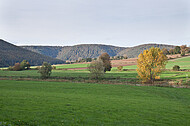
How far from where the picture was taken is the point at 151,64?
54.5m

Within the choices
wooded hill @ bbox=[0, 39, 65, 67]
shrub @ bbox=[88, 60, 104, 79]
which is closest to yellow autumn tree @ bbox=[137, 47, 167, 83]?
shrub @ bbox=[88, 60, 104, 79]

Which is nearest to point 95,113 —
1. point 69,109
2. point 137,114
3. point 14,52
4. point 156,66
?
point 69,109

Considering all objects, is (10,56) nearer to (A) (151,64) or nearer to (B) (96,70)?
(B) (96,70)

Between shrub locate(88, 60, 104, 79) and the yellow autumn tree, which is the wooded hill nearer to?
shrub locate(88, 60, 104, 79)

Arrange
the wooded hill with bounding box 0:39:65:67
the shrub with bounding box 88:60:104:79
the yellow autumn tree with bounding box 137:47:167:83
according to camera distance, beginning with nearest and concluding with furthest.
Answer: the yellow autumn tree with bounding box 137:47:167:83 < the shrub with bounding box 88:60:104:79 < the wooded hill with bounding box 0:39:65:67

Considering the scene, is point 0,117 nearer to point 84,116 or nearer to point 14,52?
point 84,116

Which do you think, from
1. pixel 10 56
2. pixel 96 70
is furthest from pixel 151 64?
pixel 10 56

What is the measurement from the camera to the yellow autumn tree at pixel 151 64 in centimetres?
5369

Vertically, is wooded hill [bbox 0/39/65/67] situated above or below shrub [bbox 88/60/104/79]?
above

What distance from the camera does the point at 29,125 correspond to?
1178 centimetres

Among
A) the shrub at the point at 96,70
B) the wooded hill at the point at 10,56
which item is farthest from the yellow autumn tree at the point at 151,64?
the wooded hill at the point at 10,56

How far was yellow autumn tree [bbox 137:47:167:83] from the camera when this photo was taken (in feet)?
176

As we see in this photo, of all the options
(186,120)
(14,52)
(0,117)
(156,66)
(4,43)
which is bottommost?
(186,120)

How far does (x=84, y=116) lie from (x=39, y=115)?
392cm
